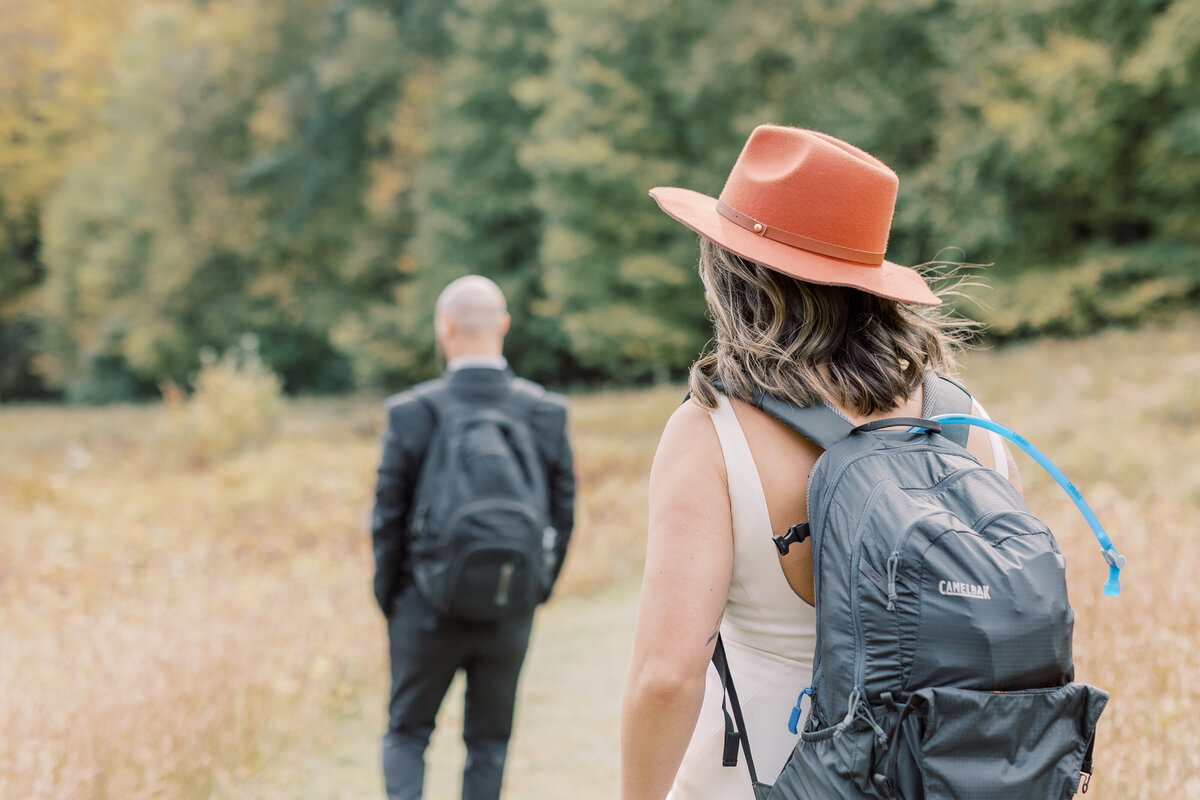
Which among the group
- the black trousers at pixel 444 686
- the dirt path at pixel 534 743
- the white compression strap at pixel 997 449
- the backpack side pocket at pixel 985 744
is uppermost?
the white compression strap at pixel 997 449

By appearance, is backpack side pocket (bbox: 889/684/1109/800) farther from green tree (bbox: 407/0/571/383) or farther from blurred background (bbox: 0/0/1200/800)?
green tree (bbox: 407/0/571/383)

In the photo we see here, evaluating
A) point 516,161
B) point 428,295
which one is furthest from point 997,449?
point 428,295

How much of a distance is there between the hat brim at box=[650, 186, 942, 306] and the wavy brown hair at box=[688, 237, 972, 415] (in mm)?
40

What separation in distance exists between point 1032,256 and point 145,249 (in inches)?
1176

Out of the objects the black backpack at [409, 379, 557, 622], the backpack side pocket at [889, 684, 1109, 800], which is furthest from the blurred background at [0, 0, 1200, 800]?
the backpack side pocket at [889, 684, 1109, 800]

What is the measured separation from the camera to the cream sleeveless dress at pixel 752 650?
151cm

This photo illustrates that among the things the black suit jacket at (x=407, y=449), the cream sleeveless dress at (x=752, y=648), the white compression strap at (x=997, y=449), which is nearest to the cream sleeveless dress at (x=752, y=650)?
the cream sleeveless dress at (x=752, y=648)

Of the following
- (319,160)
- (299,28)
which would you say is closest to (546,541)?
(319,160)

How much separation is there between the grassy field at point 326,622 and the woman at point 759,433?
203cm

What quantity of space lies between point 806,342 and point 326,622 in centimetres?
543

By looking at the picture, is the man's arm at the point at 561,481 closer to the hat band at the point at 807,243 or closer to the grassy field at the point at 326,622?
the grassy field at the point at 326,622

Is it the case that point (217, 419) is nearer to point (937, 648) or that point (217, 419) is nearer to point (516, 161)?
point (516, 161)

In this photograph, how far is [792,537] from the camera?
149cm

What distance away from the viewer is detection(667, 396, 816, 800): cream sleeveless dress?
4.95ft
